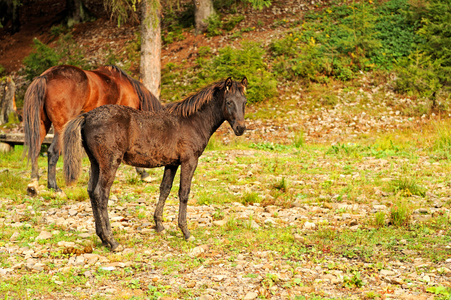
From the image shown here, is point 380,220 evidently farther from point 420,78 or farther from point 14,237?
point 420,78

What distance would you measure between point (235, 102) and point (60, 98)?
4.46m

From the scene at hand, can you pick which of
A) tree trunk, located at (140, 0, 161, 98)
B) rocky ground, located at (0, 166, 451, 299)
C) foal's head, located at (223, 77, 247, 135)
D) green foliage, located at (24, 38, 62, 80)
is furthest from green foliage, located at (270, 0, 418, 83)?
foal's head, located at (223, 77, 247, 135)

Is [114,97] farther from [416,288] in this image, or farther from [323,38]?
[323,38]

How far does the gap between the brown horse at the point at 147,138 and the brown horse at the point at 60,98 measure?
326 centimetres

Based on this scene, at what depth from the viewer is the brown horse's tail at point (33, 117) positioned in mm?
8695

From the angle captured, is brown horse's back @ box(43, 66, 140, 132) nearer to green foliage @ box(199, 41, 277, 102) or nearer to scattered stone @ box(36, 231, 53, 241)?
scattered stone @ box(36, 231, 53, 241)

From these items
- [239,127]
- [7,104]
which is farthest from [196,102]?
[7,104]

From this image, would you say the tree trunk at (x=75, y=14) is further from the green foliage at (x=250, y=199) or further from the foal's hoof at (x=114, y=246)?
the foal's hoof at (x=114, y=246)

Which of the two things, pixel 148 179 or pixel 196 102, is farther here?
pixel 148 179

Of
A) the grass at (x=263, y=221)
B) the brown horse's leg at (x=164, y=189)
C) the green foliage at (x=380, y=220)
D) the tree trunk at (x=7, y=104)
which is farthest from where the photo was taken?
the tree trunk at (x=7, y=104)

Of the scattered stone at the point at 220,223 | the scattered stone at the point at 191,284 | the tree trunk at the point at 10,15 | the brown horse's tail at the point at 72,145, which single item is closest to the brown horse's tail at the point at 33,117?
the brown horse's tail at the point at 72,145

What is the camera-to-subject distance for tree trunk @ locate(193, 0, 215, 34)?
21.6 meters

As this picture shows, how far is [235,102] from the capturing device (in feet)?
20.5

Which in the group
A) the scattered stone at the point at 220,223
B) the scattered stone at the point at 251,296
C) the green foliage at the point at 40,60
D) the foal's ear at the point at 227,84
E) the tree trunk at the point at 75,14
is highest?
the tree trunk at the point at 75,14
